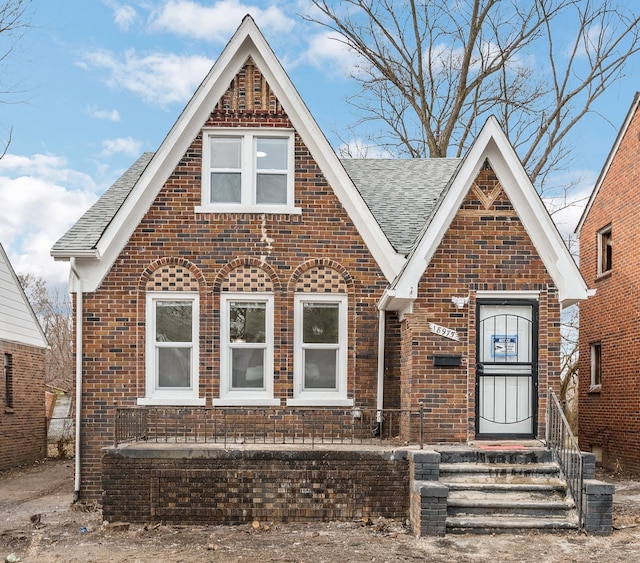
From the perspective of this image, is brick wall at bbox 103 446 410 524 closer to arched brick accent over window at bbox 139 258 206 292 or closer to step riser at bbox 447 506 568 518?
step riser at bbox 447 506 568 518

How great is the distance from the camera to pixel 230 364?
12.0 metres

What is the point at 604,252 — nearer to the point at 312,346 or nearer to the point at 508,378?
the point at 508,378

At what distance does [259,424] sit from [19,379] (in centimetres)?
964

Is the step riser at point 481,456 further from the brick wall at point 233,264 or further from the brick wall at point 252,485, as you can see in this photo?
the brick wall at point 233,264

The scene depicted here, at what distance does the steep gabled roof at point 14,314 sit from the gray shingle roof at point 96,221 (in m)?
5.84

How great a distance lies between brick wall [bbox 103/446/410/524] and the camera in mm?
9820

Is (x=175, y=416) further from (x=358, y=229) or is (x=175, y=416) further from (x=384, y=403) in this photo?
(x=358, y=229)

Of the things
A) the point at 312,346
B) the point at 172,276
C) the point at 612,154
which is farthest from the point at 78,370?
the point at 612,154

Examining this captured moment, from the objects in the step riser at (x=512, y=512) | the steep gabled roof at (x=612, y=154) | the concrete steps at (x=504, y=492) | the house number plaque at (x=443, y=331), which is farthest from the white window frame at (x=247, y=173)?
the steep gabled roof at (x=612, y=154)

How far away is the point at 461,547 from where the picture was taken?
8602mm

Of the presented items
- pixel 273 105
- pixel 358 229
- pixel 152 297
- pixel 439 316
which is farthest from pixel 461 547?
pixel 273 105

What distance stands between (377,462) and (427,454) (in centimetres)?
76

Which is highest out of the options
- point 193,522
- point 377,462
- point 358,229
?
point 358,229

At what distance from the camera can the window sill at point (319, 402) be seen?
1185 centimetres
